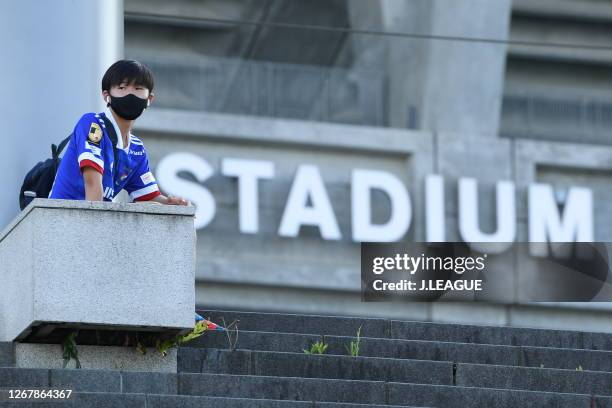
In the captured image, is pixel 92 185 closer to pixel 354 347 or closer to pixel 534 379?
pixel 354 347

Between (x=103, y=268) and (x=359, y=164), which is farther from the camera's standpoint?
(x=359, y=164)

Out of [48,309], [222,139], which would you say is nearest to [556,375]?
[48,309]

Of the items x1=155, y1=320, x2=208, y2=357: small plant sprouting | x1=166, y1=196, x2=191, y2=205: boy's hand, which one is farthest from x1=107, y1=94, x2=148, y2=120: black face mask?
x1=155, y1=320, x2=208, y2=357: small plant sprouting

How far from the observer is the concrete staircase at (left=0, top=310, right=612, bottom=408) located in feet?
33.8

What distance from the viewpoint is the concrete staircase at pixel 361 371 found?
10.3 m

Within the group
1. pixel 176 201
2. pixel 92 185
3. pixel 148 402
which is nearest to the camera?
pixel 148 402

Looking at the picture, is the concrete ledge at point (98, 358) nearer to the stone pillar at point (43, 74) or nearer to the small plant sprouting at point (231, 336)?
the small plant sprouting at point (231, 336)

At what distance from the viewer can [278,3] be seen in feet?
114

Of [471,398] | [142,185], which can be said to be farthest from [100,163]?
[471,398]

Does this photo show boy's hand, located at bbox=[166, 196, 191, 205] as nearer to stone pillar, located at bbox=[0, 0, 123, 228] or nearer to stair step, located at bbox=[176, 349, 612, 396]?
stair step, located at bbox=[176, 349, 612, 396]

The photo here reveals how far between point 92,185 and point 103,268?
0.70 meters

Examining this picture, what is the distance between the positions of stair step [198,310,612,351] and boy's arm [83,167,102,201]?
4.11 ft

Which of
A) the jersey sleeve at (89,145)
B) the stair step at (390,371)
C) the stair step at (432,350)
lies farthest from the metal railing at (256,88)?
the stair step at (390,371)

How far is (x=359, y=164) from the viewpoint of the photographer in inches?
1268
